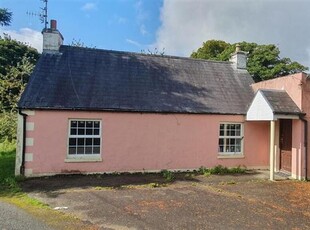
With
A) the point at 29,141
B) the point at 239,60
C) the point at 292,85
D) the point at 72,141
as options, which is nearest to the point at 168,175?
the point at 72,141

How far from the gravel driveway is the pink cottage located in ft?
3.89

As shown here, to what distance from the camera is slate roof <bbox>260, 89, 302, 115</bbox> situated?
1263 centimetres

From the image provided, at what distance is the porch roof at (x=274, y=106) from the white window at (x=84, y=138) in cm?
751

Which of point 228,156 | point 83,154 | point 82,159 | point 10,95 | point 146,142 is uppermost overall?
point 10,95

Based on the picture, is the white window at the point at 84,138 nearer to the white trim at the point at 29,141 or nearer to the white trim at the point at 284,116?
the white trim at the point at 29,141

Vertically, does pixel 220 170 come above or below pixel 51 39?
below

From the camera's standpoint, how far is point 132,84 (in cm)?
1482

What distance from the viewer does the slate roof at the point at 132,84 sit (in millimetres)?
13078

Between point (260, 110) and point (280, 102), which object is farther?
point (260, 110)

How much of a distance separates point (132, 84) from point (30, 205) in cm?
818

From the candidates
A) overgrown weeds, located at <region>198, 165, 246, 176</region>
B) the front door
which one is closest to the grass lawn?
overgrown weeds, located at <region>198, 165, 246, 176</region>

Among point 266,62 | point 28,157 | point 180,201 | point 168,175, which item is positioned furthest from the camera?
point 266,62

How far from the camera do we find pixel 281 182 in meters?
12.3

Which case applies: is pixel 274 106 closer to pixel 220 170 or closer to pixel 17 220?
pixel 220 170
